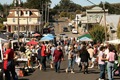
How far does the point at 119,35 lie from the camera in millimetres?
40438

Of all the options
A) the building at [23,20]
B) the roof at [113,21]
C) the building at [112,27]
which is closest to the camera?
the building at [112,27]

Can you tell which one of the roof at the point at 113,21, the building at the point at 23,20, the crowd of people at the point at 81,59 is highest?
the crowd of people at the point at 81,59

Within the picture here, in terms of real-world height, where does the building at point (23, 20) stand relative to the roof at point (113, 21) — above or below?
below

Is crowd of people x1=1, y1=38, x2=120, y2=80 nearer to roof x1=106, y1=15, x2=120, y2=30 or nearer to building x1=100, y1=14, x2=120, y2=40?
building x1=100, y1=14, x2=120, y2=40

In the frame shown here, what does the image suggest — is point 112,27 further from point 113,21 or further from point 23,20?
point 23,20

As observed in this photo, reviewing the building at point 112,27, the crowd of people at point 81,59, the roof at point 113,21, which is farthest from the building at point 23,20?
the crowd of people at point 81,59

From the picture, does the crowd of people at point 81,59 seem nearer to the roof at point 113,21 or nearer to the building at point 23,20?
the roof at point 113,21

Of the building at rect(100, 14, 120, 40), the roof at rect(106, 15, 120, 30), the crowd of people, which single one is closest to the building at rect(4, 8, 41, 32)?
the roof at rect(106, 15, 120, 30)

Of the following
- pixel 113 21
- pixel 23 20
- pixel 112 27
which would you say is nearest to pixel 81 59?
pixel 112 27

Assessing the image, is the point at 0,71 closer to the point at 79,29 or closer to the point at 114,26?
the point at 114,26

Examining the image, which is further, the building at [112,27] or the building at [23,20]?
the building at [23,20]

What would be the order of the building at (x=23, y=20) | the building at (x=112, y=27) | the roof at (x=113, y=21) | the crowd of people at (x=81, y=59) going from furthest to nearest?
the building at (x=23, y=20) < the roof at (x=113, y=21) < the building at (x=112, y=27) < the crowd of people at (x=81, y=59)

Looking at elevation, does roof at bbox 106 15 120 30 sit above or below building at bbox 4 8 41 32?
above

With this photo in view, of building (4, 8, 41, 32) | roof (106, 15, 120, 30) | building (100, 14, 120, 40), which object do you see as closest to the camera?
building (100, 14, 120, 40)
